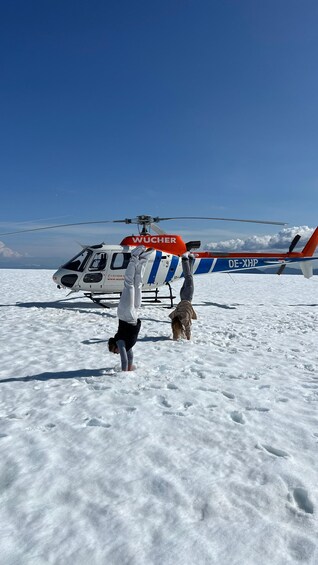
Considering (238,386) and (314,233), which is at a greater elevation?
(314,233)

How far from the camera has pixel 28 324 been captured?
32.1ft

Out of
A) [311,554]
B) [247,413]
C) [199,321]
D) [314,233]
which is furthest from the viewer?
[314,233]

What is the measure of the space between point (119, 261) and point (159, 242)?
1.71 metres

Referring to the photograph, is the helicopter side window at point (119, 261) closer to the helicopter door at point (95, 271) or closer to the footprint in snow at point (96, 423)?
the helicopter door at point (95, 271)

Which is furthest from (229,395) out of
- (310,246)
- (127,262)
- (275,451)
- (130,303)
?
(310,246)

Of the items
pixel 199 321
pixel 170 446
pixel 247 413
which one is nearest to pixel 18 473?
pixel 170 446

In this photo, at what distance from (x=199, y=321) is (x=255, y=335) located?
7.30 ft

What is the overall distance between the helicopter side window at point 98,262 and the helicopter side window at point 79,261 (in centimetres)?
24

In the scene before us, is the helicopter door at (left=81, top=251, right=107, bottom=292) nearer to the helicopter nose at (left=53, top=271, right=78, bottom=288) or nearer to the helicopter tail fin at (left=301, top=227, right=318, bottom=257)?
the helicopter nose at (left=53, top=271, right=78, bottom=288)

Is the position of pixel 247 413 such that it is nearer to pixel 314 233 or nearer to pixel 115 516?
pixel 115 516

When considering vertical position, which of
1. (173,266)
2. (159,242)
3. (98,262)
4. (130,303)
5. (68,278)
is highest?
(159,242)

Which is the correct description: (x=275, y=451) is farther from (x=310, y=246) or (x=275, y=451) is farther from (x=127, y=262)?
(x=310, y=246)

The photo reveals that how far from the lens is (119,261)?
41.0 feet

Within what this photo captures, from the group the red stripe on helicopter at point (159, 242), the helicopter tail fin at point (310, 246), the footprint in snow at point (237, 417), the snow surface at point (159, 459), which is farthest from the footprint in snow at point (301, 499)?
the helicopter tail fin at point (310, 246)
